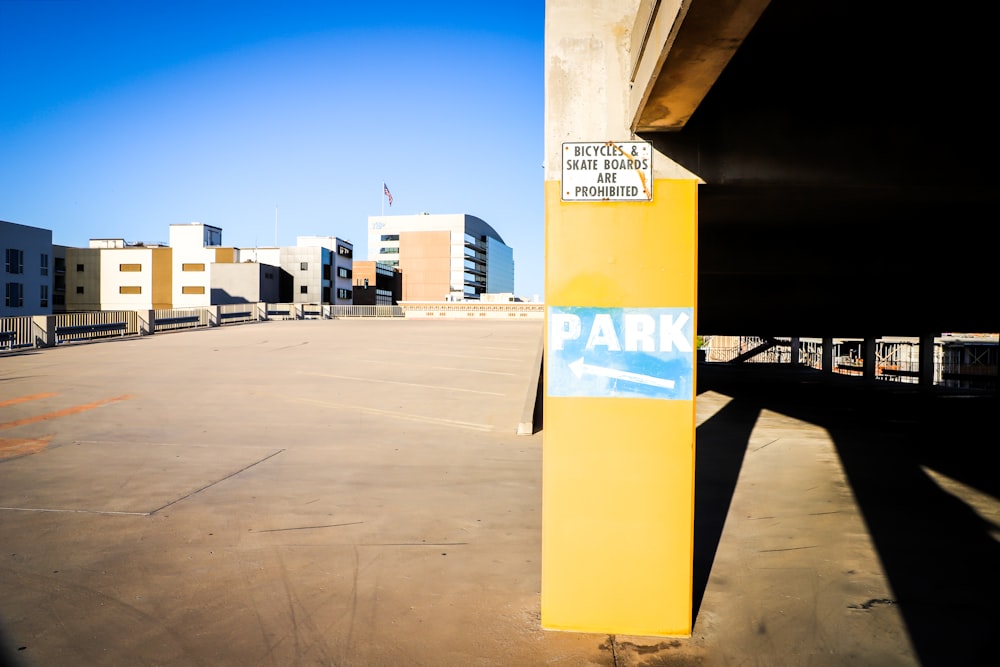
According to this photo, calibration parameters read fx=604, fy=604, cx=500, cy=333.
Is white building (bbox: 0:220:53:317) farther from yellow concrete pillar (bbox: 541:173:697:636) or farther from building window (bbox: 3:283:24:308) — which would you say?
yellow concrete pillar (bbox: 541:173:697:636)

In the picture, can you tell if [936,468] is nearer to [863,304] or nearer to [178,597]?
[178,597]

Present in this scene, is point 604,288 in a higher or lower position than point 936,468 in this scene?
higher

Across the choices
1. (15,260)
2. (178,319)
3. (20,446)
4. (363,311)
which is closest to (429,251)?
(363,311)

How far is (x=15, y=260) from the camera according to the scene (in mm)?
61719

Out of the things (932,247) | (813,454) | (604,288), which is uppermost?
(932,247)

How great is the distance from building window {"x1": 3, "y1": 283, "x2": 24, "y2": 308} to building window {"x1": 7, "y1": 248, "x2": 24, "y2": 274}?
5.02ft

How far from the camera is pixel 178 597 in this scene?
479cm

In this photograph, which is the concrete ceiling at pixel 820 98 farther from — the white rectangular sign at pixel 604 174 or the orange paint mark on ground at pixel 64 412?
the orange paint mark on ground at pixel 64 412

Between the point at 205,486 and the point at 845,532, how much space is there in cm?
769

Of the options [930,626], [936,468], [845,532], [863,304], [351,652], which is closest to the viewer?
[351,652]

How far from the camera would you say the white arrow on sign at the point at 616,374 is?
425 centimetres

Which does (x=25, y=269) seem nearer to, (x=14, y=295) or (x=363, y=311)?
(x=14, y=295)

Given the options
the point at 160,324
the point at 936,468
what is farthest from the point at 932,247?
the point at 160,324

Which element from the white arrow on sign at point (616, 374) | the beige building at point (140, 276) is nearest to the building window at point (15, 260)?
the beige building at point (140, 276)
